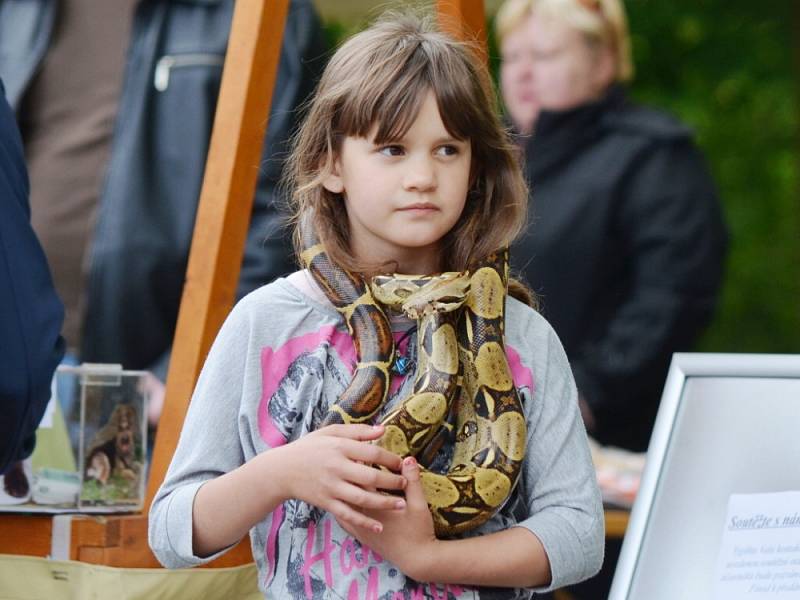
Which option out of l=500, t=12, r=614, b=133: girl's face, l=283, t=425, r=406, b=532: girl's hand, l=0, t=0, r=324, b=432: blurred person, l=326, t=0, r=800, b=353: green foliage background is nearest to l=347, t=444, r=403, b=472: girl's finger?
l=283, t=425, r=406, b=532: girl's hand

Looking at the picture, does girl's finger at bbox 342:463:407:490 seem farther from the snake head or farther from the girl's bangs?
the girl's bangs

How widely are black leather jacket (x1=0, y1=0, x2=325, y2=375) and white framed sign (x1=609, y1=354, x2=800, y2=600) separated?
2.39 meters

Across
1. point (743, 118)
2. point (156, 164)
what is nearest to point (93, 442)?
point (156, 164)

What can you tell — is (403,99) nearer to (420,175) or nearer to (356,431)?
(420,175)

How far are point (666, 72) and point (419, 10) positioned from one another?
6011 mm

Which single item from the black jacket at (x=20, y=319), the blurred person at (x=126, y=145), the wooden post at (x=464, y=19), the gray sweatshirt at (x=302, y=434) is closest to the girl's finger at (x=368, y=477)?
the gray sweatshirt at (x=302, y=434)

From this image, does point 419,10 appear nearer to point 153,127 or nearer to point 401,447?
point 401,447

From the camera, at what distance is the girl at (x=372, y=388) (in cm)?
200

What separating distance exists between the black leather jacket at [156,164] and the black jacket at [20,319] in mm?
1399

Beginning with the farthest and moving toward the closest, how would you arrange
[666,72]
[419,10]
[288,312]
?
[666,72] → [419,10] → [288,312]

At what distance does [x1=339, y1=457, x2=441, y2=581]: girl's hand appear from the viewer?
6.34ft

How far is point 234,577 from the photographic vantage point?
2.62 m

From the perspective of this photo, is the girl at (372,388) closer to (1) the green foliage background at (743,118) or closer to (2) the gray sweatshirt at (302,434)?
(2) the gray sweatshirt at (302,434)

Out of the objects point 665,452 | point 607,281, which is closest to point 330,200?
point 665,452
